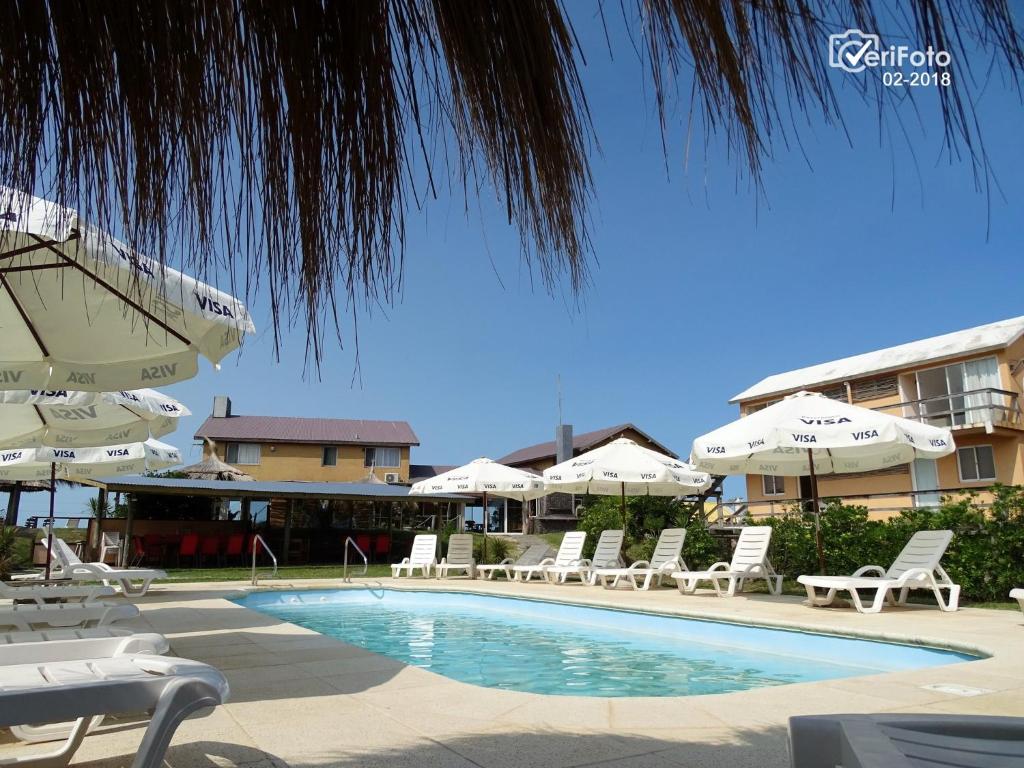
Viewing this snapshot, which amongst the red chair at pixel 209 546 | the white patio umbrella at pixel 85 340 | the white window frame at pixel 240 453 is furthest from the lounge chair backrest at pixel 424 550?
the white window frame at pixel 240 453

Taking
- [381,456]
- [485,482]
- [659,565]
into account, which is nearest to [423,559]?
[485,482]

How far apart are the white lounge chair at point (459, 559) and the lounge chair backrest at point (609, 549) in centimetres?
311

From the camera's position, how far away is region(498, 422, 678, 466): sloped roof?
117ft

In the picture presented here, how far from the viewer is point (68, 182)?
59.1 inches

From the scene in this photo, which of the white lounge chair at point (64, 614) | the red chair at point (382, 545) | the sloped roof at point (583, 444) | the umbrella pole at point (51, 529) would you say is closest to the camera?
the white lounge chair at point (64, 614)

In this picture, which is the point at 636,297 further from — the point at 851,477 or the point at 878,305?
the point at 851,477

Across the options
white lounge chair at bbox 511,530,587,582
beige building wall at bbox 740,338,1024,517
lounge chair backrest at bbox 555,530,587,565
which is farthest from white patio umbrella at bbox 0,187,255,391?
beige building wall at bbox 740,338,1024,517

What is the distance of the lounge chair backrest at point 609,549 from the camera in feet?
42.0

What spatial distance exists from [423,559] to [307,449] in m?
22.7

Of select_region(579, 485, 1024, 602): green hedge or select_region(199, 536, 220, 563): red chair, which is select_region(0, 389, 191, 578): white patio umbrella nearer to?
select_region(579, 485, 1024, 602): green hedge

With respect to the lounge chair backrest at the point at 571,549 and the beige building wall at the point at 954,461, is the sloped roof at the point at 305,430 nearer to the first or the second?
the beige building wall at the point at 954,461

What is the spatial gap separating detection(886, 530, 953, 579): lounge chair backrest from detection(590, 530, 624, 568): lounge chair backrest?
203 inches

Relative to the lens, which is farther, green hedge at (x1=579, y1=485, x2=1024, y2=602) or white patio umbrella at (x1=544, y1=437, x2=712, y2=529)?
white patio umbrella at (x1=544, y1=437, x2=712, y2=529)

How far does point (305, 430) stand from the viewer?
3728 centimetres
